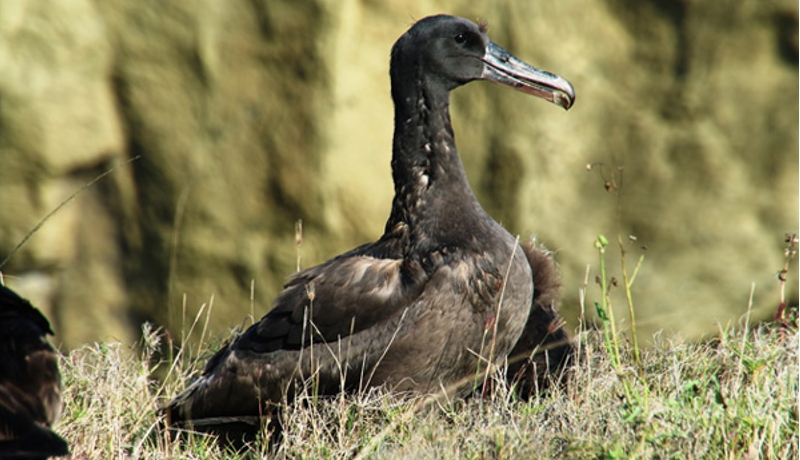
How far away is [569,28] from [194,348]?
7.99ft

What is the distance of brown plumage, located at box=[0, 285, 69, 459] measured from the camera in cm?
328

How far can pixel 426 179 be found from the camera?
4898mm

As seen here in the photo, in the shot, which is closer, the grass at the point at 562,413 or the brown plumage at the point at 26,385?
the brown plumage at the point at 26,385

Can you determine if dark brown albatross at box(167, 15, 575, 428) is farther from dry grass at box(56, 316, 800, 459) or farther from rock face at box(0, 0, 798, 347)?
rock face at box(0, 0, 798, 347)

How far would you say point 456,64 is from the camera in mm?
4984

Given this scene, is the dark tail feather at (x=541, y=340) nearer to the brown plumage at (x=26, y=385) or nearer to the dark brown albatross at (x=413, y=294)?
the dark brown albatross at (x=413, y=294)

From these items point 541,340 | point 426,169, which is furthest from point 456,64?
point 541,340

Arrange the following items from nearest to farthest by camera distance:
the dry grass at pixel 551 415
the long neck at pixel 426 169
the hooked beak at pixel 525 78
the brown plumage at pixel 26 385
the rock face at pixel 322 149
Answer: the brown plumage at pixel 26 385 → the dry grass at pixel 551 415 → the long neck at pixel 426 169 → the hooked beak at pixel 525 78 → the rock face at pixel 322 149

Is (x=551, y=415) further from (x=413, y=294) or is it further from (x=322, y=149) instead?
(x=322, y=149)

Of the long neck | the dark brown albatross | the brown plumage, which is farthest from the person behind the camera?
the long neck

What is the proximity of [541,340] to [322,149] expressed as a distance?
1.46 metres

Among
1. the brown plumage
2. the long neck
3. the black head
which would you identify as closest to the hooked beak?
the black head

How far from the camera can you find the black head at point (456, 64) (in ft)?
16.2

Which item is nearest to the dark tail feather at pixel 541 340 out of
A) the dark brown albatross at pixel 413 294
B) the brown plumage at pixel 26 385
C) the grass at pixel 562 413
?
the grass at pixel 562 413
